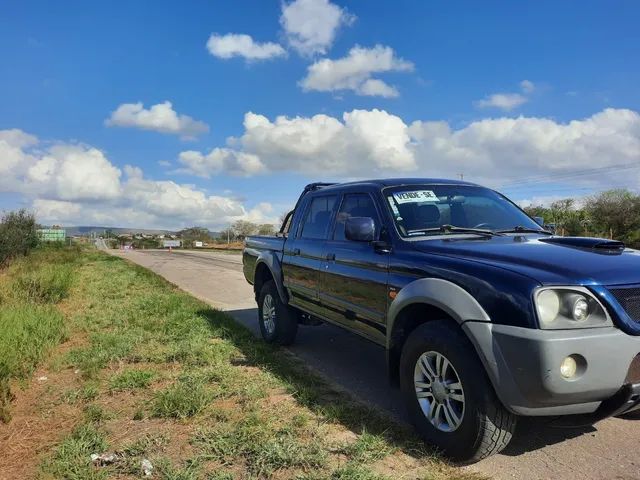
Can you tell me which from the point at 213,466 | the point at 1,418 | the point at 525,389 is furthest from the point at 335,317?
the point at 1,418

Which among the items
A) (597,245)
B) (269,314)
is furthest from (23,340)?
(597,245)

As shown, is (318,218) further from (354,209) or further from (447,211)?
(447,211)

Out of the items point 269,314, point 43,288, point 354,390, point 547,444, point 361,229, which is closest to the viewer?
point 547,444

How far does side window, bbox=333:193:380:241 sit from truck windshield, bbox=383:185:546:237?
18cm

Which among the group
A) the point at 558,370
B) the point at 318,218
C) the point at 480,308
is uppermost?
the point at 318,218

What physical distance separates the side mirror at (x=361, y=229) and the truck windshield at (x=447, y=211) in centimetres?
24

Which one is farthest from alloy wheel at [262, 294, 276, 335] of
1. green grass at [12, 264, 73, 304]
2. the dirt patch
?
green grass at [12, 264, 73, 304]

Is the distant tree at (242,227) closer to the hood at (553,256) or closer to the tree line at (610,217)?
the tree line at (610,217)

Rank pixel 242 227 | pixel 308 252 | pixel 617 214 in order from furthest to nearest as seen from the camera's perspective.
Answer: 1. pixel 242 227
2. pixel 617 214
3. pixel 308 252

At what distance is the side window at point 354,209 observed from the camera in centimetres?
465

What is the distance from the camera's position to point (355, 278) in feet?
15.0

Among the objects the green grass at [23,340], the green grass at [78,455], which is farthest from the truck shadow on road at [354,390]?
the green grass at [23,340]

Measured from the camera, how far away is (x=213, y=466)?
11.0ft

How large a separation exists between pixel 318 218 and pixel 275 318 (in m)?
1.64
